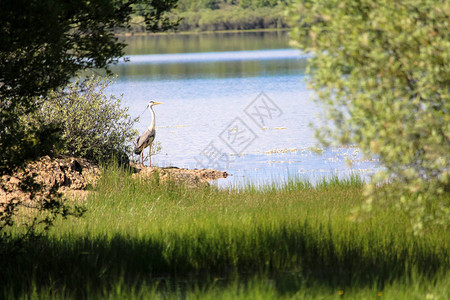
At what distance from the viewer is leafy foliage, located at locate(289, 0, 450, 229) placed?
214 inches

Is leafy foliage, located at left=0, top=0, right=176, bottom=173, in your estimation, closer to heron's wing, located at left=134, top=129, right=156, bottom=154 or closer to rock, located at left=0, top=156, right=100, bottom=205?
rock, located at left=0, top=156, right=100, bottom=205

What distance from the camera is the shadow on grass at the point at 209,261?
703cm

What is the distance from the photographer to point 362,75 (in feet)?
18.8

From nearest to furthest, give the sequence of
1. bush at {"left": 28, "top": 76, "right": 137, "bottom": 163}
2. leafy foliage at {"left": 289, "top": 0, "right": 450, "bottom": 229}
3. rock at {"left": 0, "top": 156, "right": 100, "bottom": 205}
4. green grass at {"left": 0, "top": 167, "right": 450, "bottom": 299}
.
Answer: leafy foliage at {"left": 289, "top": 0, "right": 450, "bottom": 229} < green grass at {"left": 0, "top": 167, "right": 450, "bottom": 299} < rock at {"left": 0, "top": 156, "right": 100, "bottom": 205} < bush at {"left": 28, "top": 76, "right": 137, "bottom": 163}

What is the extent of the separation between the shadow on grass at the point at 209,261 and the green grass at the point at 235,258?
0.6 inches

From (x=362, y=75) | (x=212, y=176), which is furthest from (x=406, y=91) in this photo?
(x=212, y=176)

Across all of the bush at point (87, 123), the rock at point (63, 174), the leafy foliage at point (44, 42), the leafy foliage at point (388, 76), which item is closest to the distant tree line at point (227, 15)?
the bush at point (87, 123)

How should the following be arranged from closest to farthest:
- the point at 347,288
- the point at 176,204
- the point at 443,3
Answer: the point at 443,3, the point at 347,288, the point at 176,204

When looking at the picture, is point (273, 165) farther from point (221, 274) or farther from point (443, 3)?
point (443, 3)

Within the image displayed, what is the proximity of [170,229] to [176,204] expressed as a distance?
2.99 metres

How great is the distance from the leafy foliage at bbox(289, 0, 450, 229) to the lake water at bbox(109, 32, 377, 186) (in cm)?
43

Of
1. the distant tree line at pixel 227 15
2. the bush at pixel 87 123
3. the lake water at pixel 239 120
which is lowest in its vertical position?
the lake water at pixel 239 120

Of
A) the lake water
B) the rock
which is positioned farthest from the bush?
the lake water

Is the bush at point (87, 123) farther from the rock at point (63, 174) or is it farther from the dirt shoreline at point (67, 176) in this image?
the rock at point (63, 174)
